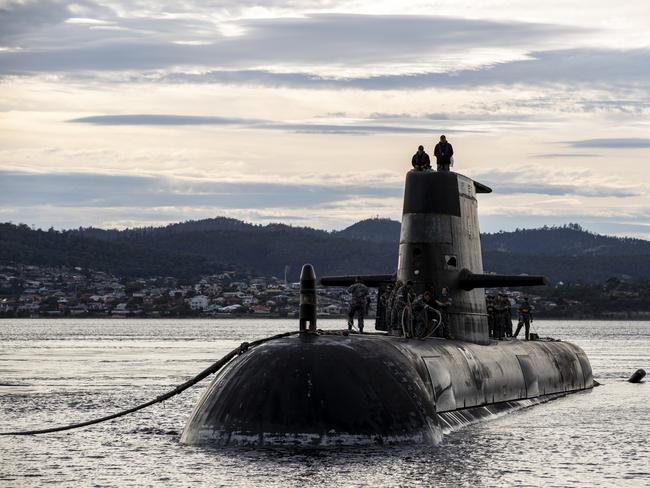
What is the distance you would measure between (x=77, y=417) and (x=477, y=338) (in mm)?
9194

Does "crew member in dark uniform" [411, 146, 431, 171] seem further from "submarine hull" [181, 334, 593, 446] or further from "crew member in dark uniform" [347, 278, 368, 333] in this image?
"submarine hull" [181, 334, 593, 446]

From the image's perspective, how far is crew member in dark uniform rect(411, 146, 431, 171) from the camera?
2655 cm

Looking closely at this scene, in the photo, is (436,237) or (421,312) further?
(436,237)

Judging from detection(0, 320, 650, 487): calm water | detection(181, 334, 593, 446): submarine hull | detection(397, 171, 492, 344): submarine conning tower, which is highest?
detection(397, 171, 492, 344): submarine conning tower

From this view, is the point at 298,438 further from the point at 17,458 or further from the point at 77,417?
the point at 77,417

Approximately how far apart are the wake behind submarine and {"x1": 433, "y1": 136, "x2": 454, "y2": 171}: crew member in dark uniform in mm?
449

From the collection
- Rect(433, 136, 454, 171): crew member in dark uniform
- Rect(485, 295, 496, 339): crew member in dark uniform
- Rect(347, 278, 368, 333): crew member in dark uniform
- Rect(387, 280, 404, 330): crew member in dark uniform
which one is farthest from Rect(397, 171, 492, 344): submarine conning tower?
Rect(485, 295, 496, 339): crew member in dark uniform

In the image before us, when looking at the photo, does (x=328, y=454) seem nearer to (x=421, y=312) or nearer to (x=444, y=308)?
(x=421, y=312)

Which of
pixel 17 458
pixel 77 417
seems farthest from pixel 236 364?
pixel 77 417

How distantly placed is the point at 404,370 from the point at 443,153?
781cm

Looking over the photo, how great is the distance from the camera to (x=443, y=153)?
2703 centimetres

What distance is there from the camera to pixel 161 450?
21.1 metres

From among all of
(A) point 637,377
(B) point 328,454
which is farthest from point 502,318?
(B) point 328,454

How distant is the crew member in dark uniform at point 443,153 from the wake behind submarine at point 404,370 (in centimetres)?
45
